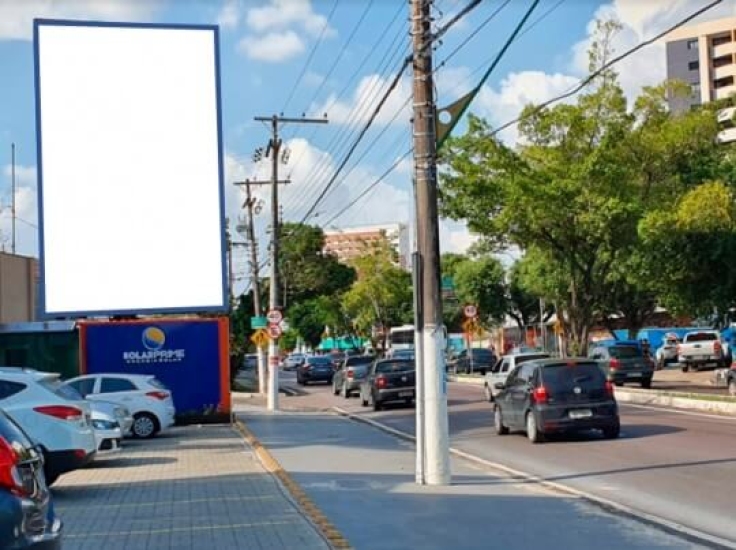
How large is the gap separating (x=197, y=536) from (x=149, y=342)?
733 inches

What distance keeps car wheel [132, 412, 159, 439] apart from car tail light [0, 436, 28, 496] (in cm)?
1764

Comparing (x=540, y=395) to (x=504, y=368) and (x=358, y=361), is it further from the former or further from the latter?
(x=358, y=361)

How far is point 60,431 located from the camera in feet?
43.9

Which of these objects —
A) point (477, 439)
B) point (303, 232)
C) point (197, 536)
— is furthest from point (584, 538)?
point (303, 232)

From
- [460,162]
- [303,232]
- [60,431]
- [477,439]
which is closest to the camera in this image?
[60,431]

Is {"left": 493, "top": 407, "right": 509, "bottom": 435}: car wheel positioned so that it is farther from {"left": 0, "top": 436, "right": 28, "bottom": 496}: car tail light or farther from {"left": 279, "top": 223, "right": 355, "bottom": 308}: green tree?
{"left": 279, "top": 223, "right": 355, "bottom": 308}: green tree

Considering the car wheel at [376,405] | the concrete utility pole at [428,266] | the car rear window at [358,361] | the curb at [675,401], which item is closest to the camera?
the concrete utility pole at [428,266]

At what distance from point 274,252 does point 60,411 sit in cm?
2492

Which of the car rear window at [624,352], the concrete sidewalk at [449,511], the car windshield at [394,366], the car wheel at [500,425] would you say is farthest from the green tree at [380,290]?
the concrete sidewalk at [449,511]

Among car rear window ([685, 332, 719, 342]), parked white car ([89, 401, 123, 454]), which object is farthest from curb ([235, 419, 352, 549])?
car rear window ([685, 332, 719, 342])

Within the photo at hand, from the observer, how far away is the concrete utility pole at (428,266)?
13.8 metres

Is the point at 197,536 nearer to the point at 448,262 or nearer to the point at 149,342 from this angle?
the point at 149,342

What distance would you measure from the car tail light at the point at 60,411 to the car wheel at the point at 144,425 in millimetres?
10021

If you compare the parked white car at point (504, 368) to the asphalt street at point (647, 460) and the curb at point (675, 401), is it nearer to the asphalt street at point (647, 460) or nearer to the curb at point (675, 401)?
the curb at point (675, 401)
